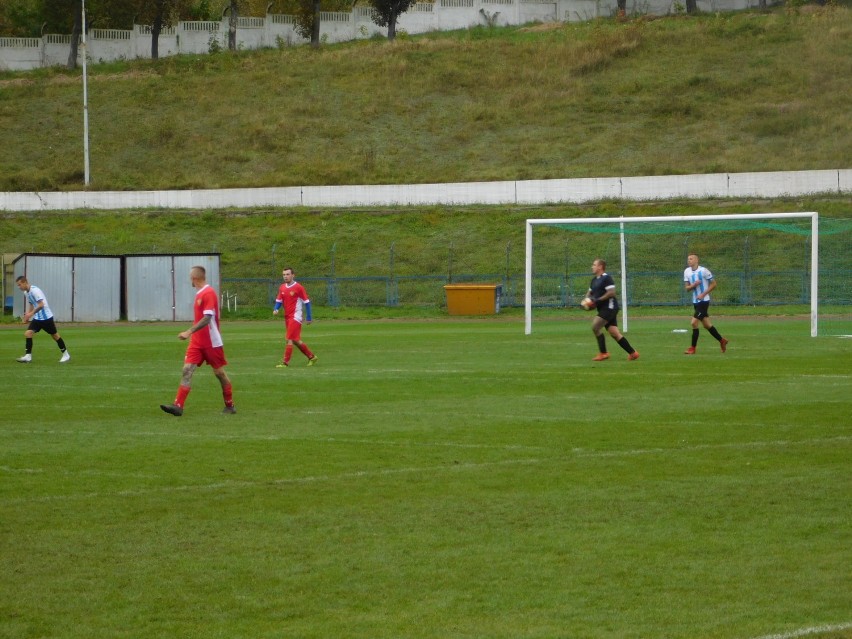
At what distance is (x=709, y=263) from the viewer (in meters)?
49.5

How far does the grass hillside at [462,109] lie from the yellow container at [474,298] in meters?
18.6

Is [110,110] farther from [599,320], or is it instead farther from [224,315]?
[599,320]

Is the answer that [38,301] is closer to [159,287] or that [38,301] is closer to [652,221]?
[652,221]

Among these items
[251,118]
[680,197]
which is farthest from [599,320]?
[251,118]

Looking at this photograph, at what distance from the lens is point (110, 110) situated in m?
79.2

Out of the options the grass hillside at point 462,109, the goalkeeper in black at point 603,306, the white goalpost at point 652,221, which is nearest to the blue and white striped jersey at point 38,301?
the goalkeeper in black at point 603,306

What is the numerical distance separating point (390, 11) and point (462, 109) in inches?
816

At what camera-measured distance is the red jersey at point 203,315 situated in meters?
15.7

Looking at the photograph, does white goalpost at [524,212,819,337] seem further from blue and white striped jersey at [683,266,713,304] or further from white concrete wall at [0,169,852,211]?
white concrete wall at [0,169,852,211]

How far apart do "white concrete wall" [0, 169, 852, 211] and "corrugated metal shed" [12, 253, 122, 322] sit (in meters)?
14.5

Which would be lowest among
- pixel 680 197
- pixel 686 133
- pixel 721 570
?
pixel 721 570

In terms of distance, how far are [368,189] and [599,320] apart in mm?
37444

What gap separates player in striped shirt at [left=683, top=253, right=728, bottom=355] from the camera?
25.5 metres

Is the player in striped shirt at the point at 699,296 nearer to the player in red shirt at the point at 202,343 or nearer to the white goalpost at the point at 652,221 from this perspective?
the white goalpost at the point at 652,221
